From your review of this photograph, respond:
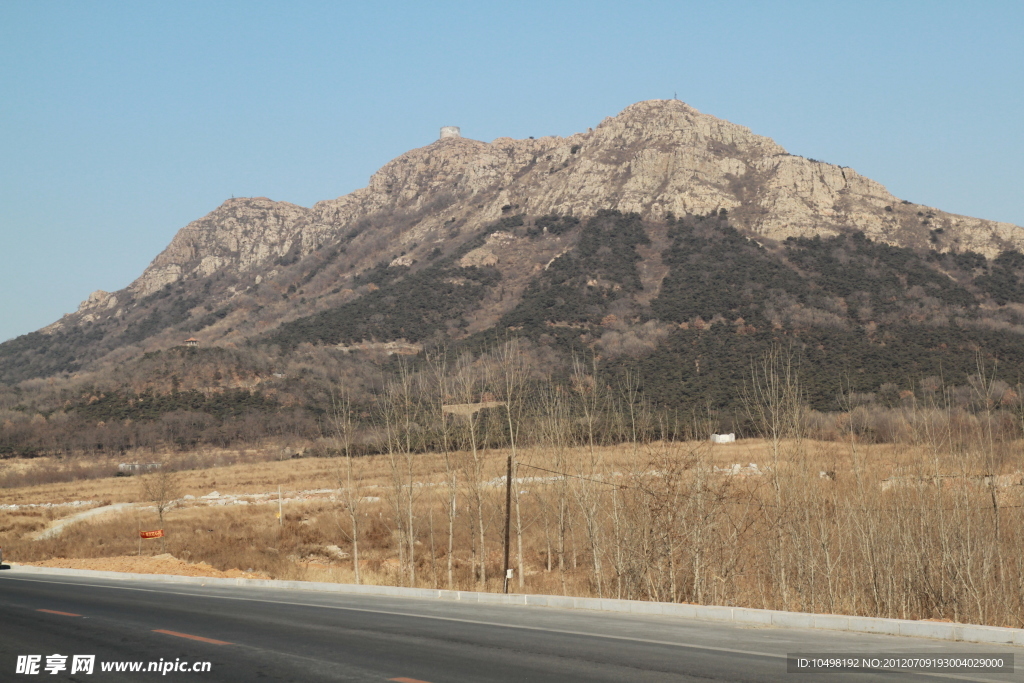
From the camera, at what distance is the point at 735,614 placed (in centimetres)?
1595

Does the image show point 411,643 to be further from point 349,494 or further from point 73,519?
point 73,519

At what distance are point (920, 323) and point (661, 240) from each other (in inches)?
2225

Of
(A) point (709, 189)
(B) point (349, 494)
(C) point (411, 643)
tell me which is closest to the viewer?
(C) point (411, 643)

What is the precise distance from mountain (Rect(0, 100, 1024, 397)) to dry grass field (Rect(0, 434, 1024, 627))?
50465 millimetres

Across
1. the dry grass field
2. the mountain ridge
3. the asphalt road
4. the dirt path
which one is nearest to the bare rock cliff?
the mountain ridge

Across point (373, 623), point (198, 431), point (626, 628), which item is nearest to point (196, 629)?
point (373, 623)

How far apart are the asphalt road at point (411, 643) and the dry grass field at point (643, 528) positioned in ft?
27.5

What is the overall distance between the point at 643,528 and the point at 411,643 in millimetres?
15027

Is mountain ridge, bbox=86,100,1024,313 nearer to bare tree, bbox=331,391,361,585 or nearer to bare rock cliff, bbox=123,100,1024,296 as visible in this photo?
bare rock cliff, bbox=123,100,1024,296

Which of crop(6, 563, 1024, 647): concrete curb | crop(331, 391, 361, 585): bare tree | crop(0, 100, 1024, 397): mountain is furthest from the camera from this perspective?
crop(0, 100, 1024, 397): mountain

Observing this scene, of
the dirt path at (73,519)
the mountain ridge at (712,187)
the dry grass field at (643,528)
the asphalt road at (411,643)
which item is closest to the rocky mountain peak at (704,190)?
the mountain ridge at (712,187)

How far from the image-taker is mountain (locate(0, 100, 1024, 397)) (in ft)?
385

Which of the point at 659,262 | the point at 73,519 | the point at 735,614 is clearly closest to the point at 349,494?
the point at 735,614

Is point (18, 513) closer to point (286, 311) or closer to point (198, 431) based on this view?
point (198, 431)
